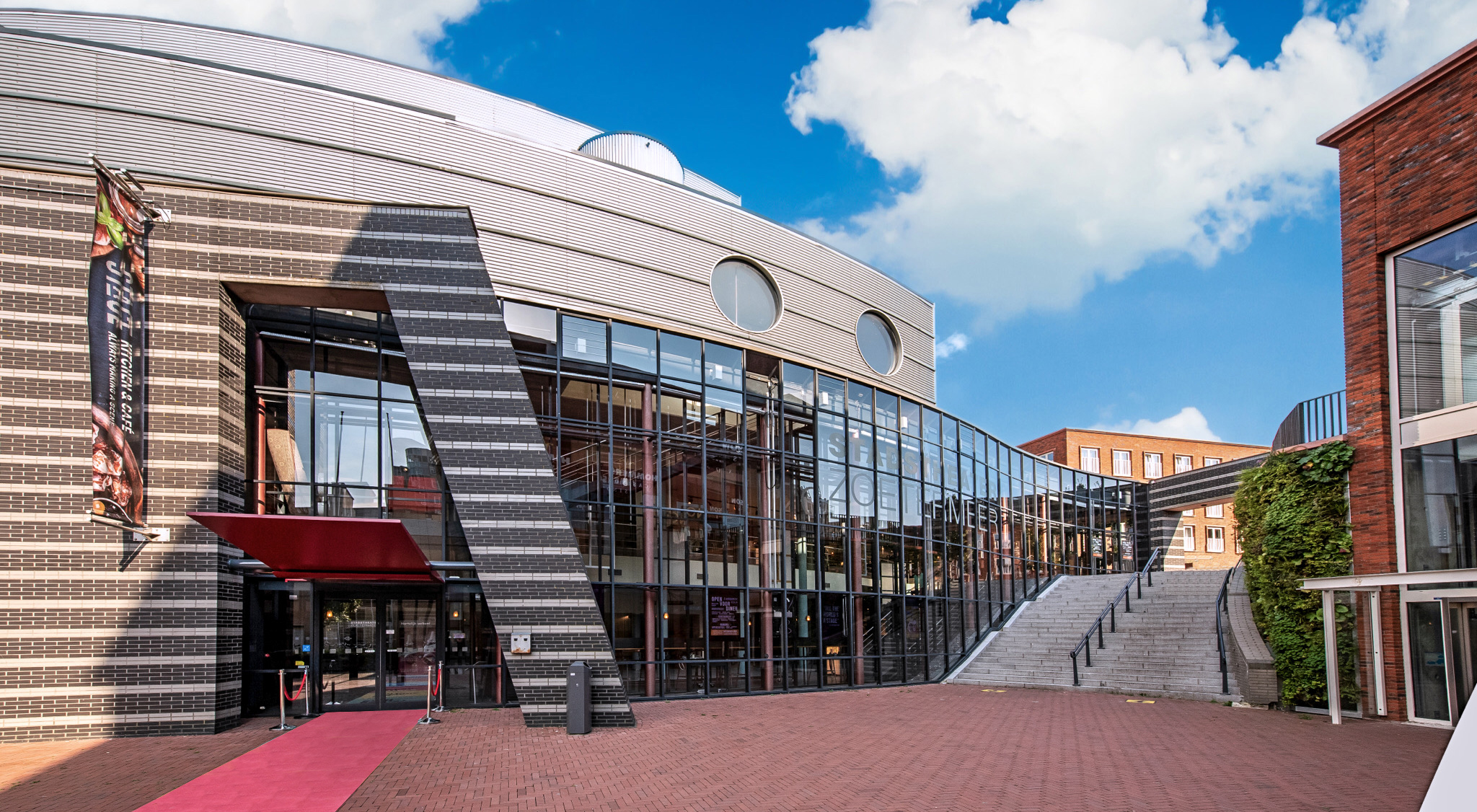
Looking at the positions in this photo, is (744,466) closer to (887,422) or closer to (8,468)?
(887,422)

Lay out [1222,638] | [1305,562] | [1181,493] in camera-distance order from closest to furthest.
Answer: [1305,562]
[1222,638]
[1181,493]

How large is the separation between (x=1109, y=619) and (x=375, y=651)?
17.0m

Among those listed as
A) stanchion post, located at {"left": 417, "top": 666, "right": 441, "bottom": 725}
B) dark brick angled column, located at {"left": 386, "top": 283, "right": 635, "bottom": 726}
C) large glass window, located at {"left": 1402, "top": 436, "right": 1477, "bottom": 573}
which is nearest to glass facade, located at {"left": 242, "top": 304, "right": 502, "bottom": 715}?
stanchion post, located at {"left": 417, "top": 666, "right": 441, "bottom": 725}

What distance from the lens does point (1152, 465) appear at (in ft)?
168

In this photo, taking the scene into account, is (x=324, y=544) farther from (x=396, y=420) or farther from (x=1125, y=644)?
(x=1125, y=644)

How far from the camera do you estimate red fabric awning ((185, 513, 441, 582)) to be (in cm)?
1154

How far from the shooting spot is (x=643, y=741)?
1226 centimetres

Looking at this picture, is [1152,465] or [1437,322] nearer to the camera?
[1437,322]

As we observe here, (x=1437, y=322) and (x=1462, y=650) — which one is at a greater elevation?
(x=1437, y=322)

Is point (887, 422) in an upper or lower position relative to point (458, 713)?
upper

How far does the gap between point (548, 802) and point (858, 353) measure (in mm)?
15360

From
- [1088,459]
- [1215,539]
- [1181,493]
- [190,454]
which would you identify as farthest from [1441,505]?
[1088,459]

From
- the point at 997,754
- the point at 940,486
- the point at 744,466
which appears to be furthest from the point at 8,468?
the point at 940,486

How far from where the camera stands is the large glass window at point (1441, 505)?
1303 centimetres
